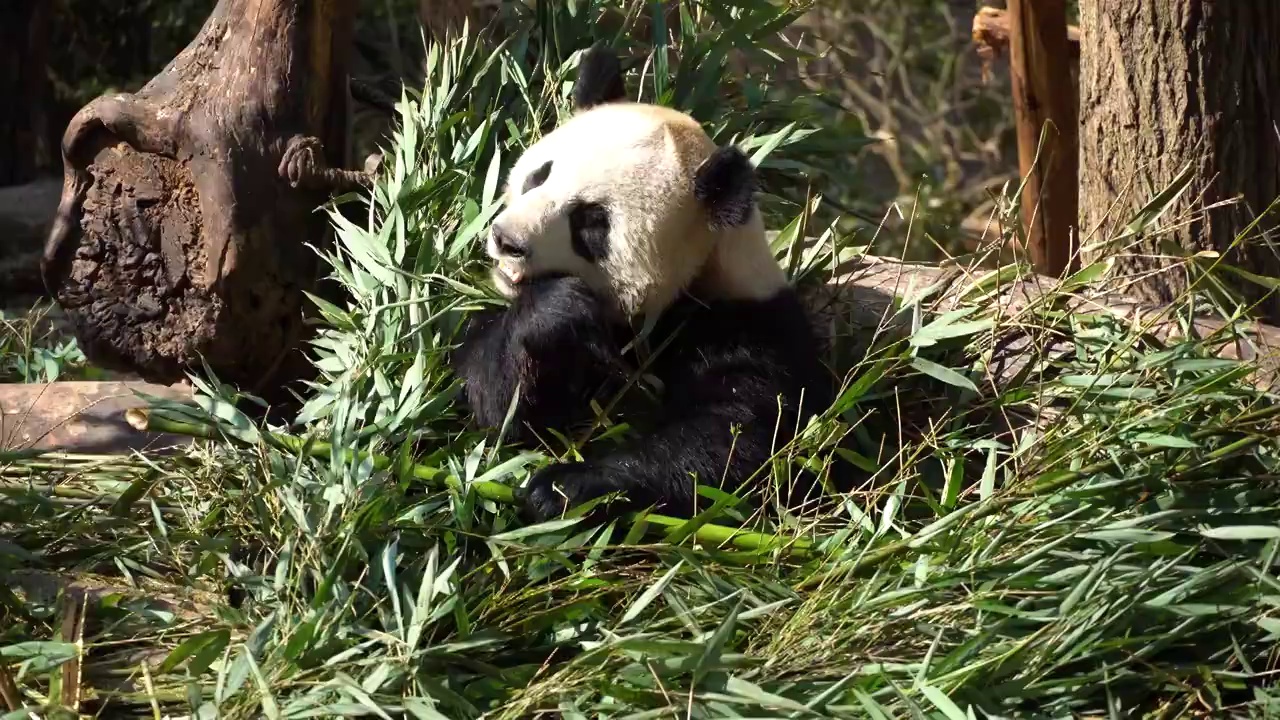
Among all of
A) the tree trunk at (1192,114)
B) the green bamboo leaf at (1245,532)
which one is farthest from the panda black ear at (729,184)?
the tree trunk at (1192,114)

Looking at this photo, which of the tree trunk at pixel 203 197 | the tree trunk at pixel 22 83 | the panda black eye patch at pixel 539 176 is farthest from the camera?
the tree trunk at pixel 22 83

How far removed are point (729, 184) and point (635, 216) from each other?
0.22 meters

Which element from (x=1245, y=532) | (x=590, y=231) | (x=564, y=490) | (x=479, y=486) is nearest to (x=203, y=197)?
(x=590, y=231)

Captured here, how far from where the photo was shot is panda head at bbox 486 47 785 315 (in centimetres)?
298

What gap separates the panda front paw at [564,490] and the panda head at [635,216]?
1.42ft

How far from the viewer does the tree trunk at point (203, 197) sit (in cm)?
366

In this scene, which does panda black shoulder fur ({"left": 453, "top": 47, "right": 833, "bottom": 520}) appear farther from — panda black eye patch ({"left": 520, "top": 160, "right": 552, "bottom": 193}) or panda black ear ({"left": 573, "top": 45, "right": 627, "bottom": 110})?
panda black ear ({"left": 573, "top": 45, "right": 627, "bottom": 110})

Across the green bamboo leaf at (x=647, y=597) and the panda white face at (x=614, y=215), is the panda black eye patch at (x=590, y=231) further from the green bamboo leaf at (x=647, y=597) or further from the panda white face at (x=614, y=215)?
the green bamboo leaf at (x=647, y=597)

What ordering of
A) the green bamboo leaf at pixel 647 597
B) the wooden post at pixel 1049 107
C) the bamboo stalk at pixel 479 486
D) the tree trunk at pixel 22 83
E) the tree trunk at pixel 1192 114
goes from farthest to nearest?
the tree trunk at pixel 22 83
the wooden post at pixel 1049 107
the tree trunk at pixel 1192 114
the bamboo stalk at pixel 479 486
the green bamboo leaf at pixel 647 597

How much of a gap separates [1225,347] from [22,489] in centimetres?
292

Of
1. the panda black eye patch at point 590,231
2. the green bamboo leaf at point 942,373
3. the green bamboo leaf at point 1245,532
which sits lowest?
the green bamboo leaf at point 1245,532

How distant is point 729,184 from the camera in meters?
2.99

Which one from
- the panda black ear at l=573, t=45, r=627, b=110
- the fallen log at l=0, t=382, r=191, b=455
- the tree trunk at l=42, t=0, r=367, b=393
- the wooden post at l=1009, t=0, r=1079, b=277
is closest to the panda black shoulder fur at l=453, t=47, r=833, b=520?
the panda black ear at l=573, t=45, r=627, b=110

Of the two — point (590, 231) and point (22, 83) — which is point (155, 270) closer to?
point (590, 231)
